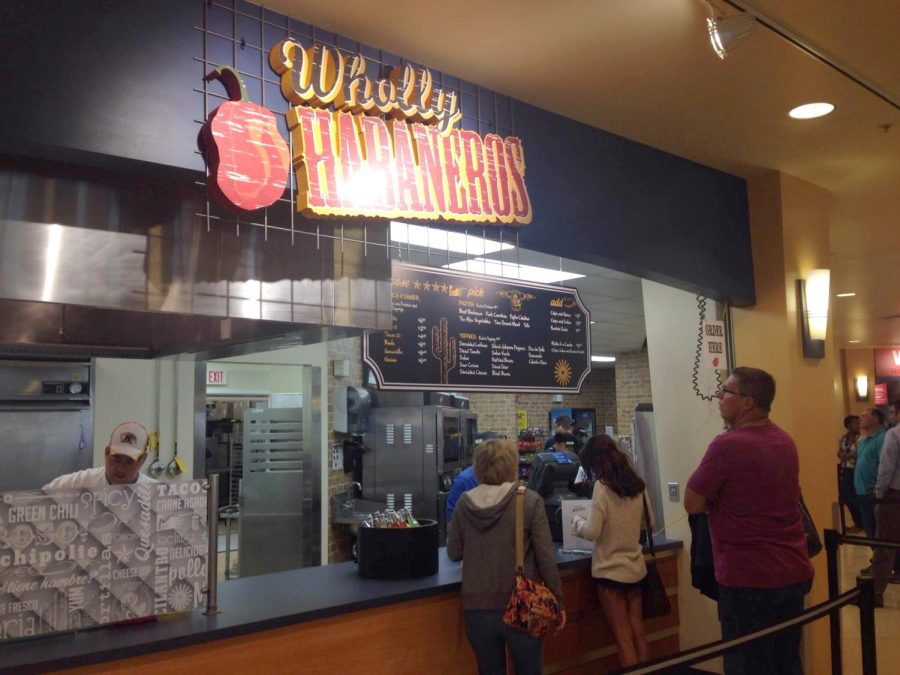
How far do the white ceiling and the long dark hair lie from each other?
159 centimetres

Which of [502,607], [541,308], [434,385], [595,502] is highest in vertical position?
[541,308]

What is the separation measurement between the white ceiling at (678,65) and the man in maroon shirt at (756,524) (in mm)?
1302

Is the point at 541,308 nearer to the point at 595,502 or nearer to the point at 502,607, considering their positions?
the point at 595,502

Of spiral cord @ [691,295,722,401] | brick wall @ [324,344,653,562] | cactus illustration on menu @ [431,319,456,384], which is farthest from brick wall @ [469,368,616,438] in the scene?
cactus illustration on menu @ [431,319,456,384]

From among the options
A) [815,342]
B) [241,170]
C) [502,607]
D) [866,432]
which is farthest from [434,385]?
[866,432]

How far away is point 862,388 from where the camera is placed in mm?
15805

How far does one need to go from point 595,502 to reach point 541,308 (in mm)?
977

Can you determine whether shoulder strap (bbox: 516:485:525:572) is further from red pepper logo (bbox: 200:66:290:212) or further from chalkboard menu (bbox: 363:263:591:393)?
red pepper logo (bbox: 200:66:290:212)

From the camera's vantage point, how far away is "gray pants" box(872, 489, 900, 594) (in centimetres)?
607

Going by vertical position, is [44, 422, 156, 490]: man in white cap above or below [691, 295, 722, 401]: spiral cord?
below

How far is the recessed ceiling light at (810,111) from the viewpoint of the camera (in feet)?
12.0

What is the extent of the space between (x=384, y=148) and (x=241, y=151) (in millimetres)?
573

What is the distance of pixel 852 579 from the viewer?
7.09 m

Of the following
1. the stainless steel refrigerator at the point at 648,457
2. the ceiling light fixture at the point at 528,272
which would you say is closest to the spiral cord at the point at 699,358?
the stainless steel refrigerator at the point at 648,457
